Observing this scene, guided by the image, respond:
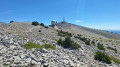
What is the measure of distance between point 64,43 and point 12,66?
908 centimetres

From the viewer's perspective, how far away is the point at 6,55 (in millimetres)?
5988

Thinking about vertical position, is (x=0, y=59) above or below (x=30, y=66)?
above

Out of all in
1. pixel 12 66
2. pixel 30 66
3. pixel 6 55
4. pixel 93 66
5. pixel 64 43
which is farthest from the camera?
pixel 64 43

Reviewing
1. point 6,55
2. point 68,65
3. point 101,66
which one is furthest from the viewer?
point 101,66

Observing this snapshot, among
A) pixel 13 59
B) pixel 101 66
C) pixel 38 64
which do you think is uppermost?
pixel 13 59

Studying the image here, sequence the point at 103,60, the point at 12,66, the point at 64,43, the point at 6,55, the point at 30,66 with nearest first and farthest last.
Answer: the point at 12,66 → the point at 30,66 → the point at 6,55 → the point at 103,60 → the point at 64,43

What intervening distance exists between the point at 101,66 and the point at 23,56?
816cm

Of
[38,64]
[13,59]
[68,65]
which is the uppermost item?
[13,59]

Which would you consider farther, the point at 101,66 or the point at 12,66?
the point at 101,66

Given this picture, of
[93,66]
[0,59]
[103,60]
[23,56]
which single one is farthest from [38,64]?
[103,60]

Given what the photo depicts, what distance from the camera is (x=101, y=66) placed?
8789mm

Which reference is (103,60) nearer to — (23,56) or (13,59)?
(23,56)

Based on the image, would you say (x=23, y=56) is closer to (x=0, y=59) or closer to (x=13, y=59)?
(x=13, y=59)

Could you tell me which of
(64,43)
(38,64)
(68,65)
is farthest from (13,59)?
(64,43)
